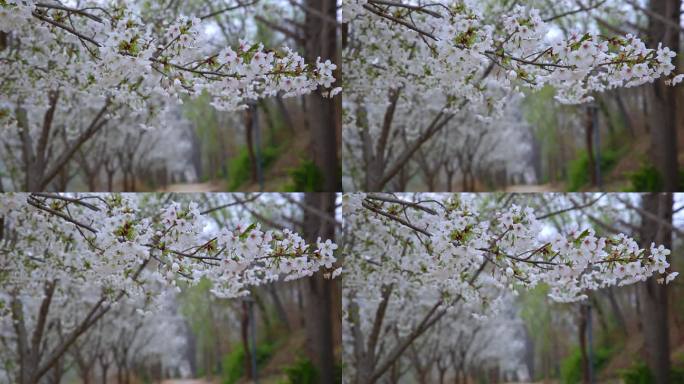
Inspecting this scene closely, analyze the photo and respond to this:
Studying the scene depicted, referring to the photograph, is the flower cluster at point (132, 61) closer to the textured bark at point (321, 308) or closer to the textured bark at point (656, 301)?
the textured bark at point (321, 308)

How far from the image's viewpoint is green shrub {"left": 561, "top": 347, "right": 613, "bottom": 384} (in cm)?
379

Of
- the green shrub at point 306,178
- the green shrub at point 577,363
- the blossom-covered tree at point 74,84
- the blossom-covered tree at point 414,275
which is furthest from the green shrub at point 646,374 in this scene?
the blossom-covered tree at point 74,84

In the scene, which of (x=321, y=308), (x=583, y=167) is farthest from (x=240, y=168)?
(x=583, y=167)

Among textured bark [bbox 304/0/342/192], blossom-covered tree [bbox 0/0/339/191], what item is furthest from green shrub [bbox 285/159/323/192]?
blossom-covered tree [bbox 0/0/339/191]

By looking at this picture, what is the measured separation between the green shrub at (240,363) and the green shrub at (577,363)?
4.13ft

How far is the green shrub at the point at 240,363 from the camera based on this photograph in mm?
3818

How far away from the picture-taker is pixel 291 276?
3451 mm

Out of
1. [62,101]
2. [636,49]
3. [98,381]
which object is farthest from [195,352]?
[636,49]

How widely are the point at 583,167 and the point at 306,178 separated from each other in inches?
46.1

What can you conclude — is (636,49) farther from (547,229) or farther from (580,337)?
(580,337)

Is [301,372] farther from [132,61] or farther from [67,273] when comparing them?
[132,61]

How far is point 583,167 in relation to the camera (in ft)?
12.3

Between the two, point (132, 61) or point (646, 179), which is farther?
point (646, 179)

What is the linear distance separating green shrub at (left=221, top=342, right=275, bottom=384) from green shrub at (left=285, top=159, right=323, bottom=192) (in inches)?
26.9
